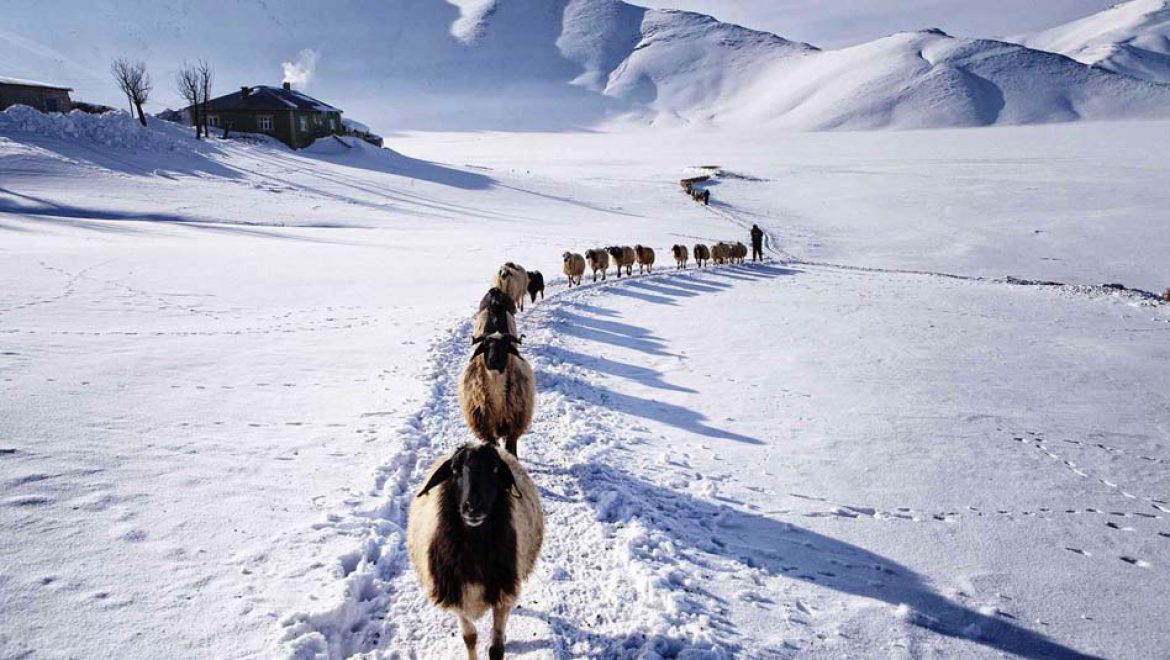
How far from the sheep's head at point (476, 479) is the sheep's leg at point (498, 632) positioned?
0.63m

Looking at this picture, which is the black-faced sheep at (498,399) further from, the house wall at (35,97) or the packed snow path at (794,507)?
the house wall at (35,97)

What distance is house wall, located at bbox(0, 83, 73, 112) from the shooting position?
41531mm

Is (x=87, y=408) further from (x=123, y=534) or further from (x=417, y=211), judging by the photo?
(x=417, y=211)

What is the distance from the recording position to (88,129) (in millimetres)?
37969

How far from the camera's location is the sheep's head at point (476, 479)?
3.62 meters

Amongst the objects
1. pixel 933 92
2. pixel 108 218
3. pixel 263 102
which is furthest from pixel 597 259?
pixel 933 92

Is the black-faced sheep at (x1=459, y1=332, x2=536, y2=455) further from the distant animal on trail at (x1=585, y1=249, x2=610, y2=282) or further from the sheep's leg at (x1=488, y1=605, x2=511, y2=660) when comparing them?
the distant animal on trail at (x1=585, y1=249, x2=610, y2=282)

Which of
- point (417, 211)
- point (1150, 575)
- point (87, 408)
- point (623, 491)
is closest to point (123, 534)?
point (87, 408)

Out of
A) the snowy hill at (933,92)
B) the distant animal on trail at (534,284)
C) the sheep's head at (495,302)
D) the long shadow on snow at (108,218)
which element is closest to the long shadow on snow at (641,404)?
the sheep's head at (495,302)

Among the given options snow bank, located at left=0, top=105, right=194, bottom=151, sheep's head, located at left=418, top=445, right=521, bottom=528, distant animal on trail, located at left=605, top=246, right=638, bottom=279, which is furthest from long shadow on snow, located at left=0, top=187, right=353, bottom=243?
sheep's head, located at left=418, top=445, right=521, bottom=528

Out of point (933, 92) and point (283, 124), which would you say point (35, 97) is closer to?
point (283, 124)

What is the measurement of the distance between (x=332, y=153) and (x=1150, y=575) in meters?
58.0

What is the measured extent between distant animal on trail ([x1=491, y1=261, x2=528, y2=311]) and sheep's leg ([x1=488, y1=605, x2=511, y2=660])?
976cm

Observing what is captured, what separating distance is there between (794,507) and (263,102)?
60827 mm
